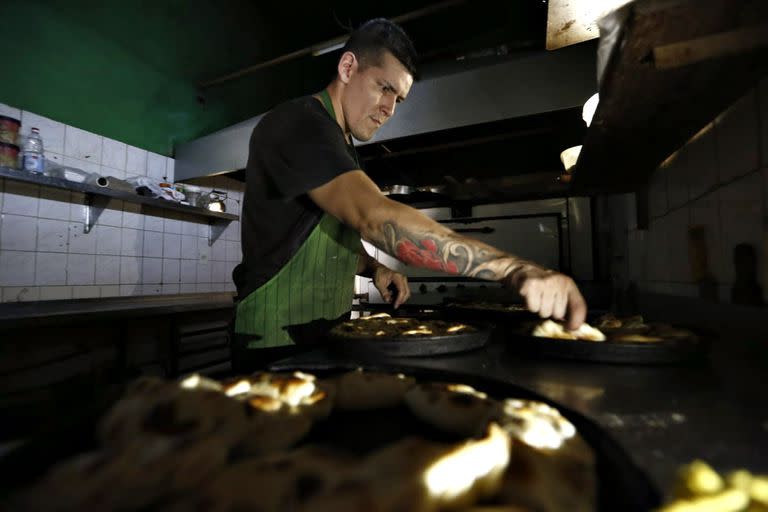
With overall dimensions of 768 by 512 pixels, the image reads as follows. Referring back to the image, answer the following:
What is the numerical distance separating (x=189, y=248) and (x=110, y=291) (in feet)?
2.48

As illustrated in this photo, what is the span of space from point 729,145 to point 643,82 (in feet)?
1.55

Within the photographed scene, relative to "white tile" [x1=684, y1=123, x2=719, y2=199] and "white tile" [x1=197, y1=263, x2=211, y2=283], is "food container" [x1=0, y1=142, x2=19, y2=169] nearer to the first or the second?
"white tile" [x1=197, y1=263, x2=211, y2=283]

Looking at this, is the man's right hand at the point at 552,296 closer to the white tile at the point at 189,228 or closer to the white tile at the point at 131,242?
the white tile at the point at 131,242

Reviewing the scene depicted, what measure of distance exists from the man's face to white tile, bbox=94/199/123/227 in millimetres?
2269

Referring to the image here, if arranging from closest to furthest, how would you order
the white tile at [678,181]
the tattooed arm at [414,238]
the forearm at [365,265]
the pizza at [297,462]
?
the pizza at [297,462]
the tattooed arm at [414,238]
the white tile at [678,181]
the forearm at [365,265]

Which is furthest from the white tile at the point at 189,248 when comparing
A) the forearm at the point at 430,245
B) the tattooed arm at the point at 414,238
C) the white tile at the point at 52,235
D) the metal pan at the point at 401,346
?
the metal pan at the point at 401,346

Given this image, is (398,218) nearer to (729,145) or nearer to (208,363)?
(729,145)

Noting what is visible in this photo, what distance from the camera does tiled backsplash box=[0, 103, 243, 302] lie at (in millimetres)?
2400

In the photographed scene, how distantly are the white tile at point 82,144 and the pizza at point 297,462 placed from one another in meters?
3.02

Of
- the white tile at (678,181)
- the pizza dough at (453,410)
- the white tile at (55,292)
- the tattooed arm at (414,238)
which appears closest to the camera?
the pizza dough at (453,410)

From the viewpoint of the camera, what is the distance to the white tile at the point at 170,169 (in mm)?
3395

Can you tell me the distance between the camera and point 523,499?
0.37 meters

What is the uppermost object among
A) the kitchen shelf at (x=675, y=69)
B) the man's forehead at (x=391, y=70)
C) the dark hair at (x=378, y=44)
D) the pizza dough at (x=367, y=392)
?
the dark hair at (x=378, y=44)

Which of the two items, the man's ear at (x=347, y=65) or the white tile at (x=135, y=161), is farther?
the white tile at (x=135, y=161)
